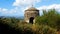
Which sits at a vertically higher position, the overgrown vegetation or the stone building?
the stone building

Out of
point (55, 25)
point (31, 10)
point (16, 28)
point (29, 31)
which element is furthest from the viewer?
point (31, 10)

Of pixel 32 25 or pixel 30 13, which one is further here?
pixel 30 13

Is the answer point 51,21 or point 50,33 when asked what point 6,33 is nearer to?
point 50,33

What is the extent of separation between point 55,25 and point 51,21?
85cm

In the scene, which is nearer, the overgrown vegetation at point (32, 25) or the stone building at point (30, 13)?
the overgrown vegetation at point (32, 25)

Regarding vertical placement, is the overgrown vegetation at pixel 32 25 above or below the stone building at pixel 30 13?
below

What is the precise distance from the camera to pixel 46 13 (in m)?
31.9

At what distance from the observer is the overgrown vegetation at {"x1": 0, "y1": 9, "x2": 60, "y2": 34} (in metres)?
15.6

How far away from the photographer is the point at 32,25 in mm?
21234

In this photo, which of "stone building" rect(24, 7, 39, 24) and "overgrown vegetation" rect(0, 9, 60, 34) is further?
"stone building" rect(24, 7, 39, 24)

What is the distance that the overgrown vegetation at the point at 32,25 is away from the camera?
15.6 metres

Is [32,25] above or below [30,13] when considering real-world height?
below

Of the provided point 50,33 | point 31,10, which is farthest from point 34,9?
point 50,33

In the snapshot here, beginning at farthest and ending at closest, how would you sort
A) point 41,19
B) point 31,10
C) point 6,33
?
1. point 31,10
2. point 41,19
3. point 6,33
